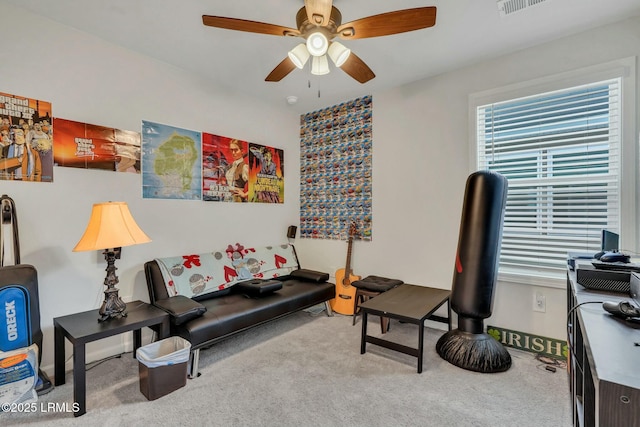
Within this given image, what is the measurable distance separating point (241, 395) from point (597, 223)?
3.04 m

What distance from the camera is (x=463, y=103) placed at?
3.02 metres

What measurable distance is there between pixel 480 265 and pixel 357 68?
1.78m

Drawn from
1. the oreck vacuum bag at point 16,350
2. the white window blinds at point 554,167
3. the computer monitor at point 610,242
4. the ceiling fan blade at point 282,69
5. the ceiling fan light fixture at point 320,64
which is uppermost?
the ceiling fan blade at point 282,69

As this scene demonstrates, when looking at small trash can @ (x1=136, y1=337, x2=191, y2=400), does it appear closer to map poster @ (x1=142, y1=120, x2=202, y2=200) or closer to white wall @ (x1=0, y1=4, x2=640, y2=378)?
white wall @ (x1=0, y1=4, x2=640, y2=378)

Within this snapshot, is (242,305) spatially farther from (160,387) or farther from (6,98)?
(6,98)

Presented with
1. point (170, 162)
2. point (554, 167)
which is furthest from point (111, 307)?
point (554, 167)

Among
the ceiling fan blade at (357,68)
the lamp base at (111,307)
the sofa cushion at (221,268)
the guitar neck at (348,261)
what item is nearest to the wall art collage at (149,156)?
the sofa cushion at (221,268)

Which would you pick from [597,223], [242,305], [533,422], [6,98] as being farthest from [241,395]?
[597,223]

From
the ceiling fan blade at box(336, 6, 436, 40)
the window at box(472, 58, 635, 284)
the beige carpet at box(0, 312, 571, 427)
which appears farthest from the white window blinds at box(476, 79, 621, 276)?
the ceiling fan blade at box(336, 6, 436, 40)

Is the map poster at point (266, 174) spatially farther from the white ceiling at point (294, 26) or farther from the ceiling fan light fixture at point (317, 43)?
the ceiling fan light fixture at point (317, 43)

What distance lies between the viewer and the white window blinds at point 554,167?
7.88 feet

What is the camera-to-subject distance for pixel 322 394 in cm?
204

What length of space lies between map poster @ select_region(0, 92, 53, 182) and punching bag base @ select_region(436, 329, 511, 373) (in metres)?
3.42

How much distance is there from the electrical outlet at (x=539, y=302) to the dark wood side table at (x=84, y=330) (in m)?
3.05
